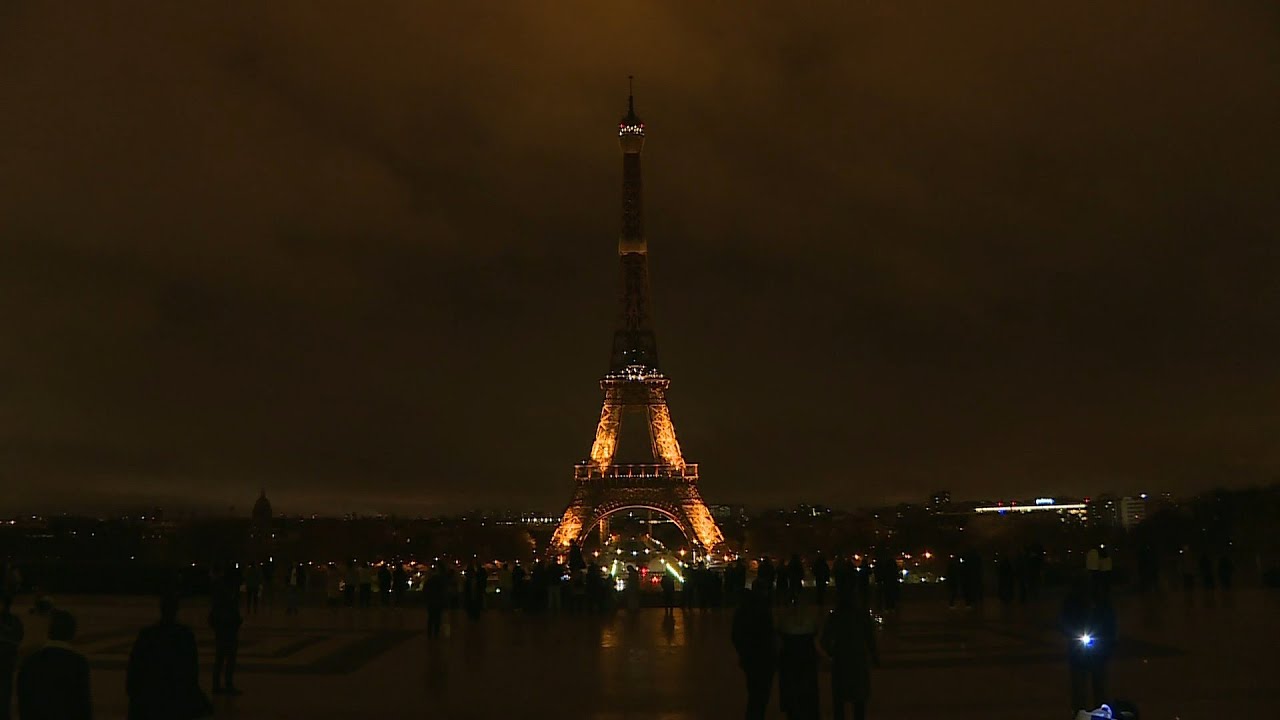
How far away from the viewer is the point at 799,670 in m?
10.6

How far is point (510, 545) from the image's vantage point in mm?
133250

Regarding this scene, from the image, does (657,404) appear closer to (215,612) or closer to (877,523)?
(215,612)

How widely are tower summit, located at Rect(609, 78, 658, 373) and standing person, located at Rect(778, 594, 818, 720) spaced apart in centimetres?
6970

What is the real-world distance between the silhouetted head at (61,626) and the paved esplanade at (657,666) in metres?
5.50

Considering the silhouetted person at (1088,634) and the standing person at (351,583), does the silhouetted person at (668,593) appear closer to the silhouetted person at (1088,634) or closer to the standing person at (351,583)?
the standing person at (351,583)

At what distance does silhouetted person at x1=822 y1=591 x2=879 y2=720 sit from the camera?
35.0ft

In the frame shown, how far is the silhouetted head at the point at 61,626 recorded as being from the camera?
800 cm

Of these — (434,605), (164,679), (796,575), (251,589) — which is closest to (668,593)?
(796,575)

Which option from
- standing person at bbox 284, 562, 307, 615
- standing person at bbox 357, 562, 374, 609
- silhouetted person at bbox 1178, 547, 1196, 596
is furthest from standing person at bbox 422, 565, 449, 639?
silhouetted person at bbox 1178, 547, 1196, 596

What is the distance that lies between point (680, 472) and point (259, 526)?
8998 cm

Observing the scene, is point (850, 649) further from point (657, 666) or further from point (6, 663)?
point (6, 663)

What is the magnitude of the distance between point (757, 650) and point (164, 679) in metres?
5.29

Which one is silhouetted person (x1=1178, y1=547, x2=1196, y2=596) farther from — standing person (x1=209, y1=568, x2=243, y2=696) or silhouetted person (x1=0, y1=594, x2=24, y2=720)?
silhouetted person (x1=0, y1=594, x2=24, y2=720)

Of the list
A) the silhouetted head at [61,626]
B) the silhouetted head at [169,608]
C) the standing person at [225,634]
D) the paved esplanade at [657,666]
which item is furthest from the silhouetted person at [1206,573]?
the silhouetted head at [61,626]
